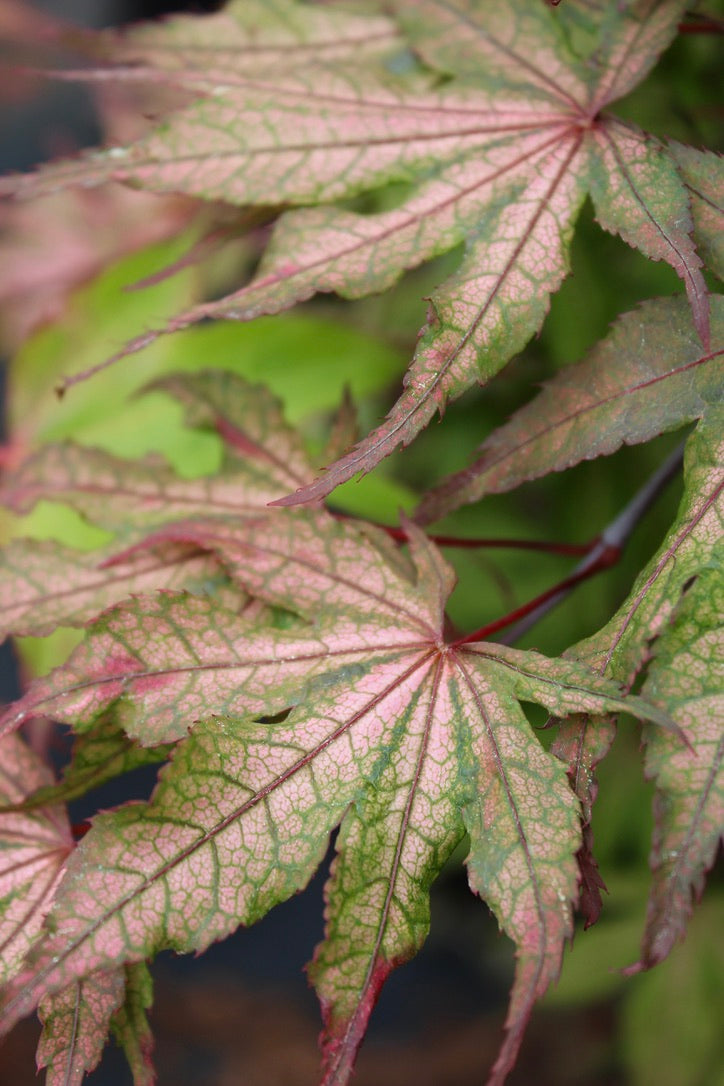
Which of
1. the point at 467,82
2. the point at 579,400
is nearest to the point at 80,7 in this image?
the point at 467,82

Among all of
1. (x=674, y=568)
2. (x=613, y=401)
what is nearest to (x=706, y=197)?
(x=613, y=401)

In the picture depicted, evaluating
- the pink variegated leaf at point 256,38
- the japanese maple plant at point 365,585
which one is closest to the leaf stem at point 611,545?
the japanese maple plant at point 365,585

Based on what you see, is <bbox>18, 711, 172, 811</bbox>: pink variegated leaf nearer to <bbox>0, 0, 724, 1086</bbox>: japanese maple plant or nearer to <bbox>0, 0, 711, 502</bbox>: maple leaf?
<bbox>0, 0, 724, 1086</bbox>: japanese maple plant

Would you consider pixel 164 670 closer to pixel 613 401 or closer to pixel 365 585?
pixel 365 585

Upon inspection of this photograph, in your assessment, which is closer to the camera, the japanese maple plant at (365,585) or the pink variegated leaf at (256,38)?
the japanese maple plant at (365,585)

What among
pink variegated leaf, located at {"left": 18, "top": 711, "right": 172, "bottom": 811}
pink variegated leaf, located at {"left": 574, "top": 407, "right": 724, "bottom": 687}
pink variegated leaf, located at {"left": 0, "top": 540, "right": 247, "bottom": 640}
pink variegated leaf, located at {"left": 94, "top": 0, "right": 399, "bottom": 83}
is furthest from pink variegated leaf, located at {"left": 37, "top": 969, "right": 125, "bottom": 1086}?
pink variegated leaf, located at {"left": 94, "top": 0, "right": 399, "bottom": 83}

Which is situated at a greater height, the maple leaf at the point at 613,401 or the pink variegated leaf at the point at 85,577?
the pink variegated leaf at the point at 85,577

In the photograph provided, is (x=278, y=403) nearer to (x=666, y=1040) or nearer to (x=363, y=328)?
(x=363, y=328)

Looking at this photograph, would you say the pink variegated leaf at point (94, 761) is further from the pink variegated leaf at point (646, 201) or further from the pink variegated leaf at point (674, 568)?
the pink variegated leaf at point (646, 201)
